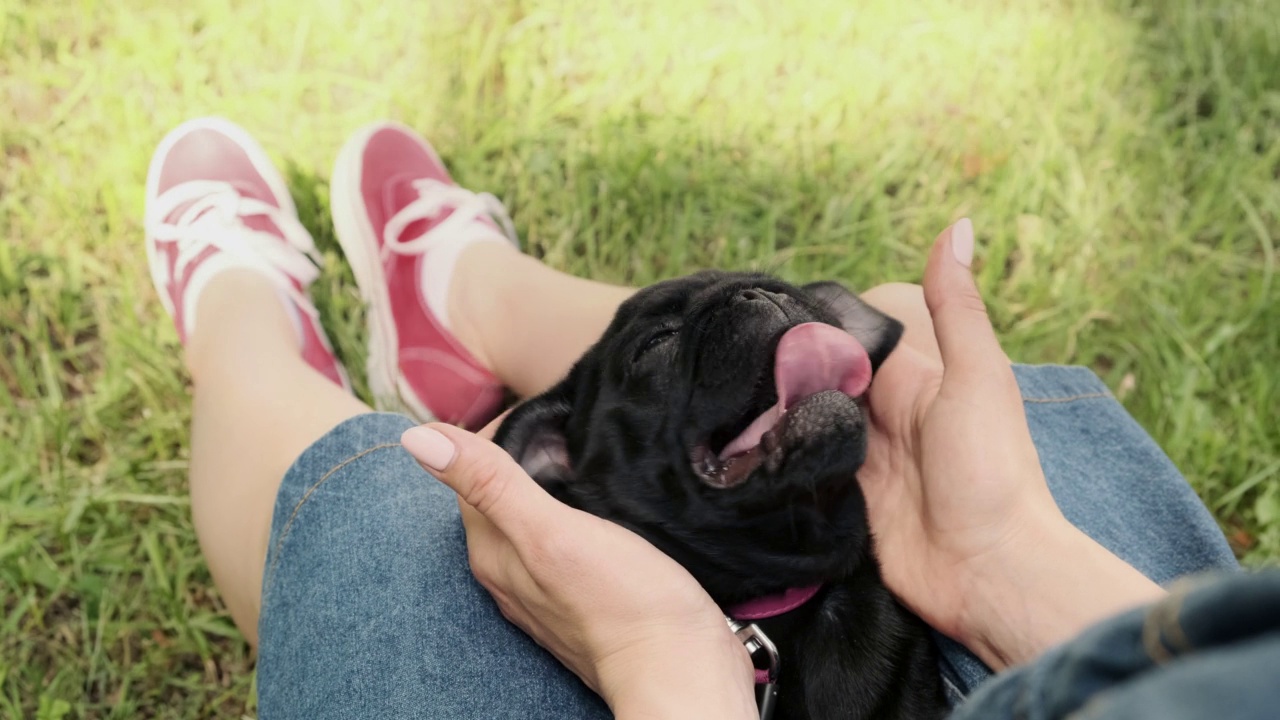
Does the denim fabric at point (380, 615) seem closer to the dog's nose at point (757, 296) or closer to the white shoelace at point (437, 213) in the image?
the dog's nose at point (757, 296)

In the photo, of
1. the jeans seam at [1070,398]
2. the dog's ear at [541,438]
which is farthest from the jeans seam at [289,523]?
the jeans seam at [1070,398]

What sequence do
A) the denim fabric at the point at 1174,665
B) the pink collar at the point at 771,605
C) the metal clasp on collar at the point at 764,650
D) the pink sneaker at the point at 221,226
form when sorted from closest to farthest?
the denim fabric at the point at 1174,665 < the metal clasp on collar at the point at 764,650 < the pink collar at the point at 771,605 < the pink sneaker at the point at 221,226

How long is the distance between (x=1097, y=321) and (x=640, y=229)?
1695 millimetres

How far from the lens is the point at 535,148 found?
3457mm

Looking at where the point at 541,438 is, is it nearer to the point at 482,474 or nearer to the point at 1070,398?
the point at 482,474

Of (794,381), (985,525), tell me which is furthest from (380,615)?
(985,525)

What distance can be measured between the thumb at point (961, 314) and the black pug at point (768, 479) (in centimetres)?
18

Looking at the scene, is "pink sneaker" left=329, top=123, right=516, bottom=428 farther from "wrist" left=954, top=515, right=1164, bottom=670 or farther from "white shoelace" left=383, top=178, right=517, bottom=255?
"wrist" left=954, top=515, right=1164, bottom=670

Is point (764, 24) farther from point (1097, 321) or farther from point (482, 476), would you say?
point (482, 476)

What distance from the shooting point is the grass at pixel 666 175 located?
2.73 m

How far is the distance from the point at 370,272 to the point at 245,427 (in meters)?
0.93

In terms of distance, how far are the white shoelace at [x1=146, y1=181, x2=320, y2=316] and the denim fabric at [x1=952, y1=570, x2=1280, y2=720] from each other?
2615mm

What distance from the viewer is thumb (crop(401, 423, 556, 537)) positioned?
1521 mm

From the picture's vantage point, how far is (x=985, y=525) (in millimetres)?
1813
